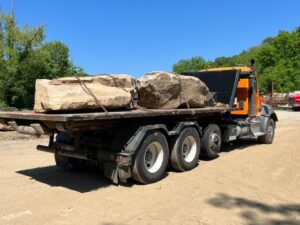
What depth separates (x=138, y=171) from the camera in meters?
7.23

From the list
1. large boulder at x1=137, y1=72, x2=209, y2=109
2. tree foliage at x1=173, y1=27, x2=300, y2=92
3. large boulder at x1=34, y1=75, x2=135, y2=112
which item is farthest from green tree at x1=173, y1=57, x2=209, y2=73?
large boulder at x1=34, y1=75, x2=135, y2=112

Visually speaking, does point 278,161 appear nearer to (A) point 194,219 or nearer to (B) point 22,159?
(A) point 194,219

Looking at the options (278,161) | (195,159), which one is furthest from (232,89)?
(195,159)

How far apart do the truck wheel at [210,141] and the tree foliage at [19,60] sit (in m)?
19.5

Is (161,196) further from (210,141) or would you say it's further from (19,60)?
(19,60)

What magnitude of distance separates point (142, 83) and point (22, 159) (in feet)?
13.5

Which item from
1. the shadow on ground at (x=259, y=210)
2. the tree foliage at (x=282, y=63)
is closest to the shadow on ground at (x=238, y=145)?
the shadow on ground at (x=259, y=210)

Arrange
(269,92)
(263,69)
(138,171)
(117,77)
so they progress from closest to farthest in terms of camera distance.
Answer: (138,171), (117,77), (269,92), (263,69)

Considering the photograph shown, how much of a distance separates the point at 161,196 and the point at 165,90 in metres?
2.44

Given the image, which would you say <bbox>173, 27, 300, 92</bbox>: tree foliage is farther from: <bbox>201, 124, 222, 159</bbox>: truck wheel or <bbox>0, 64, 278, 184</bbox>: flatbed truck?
<bbox>0, 64, 278, 184</bbox>: flatbed truck

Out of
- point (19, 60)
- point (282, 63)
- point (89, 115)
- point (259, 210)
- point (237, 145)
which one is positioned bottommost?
point (259, 210)

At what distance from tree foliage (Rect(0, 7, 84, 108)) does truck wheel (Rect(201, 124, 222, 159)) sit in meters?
19.5

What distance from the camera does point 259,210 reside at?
5.95 meters

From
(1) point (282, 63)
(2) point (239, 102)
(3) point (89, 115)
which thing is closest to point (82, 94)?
(3) point (89, 115)
